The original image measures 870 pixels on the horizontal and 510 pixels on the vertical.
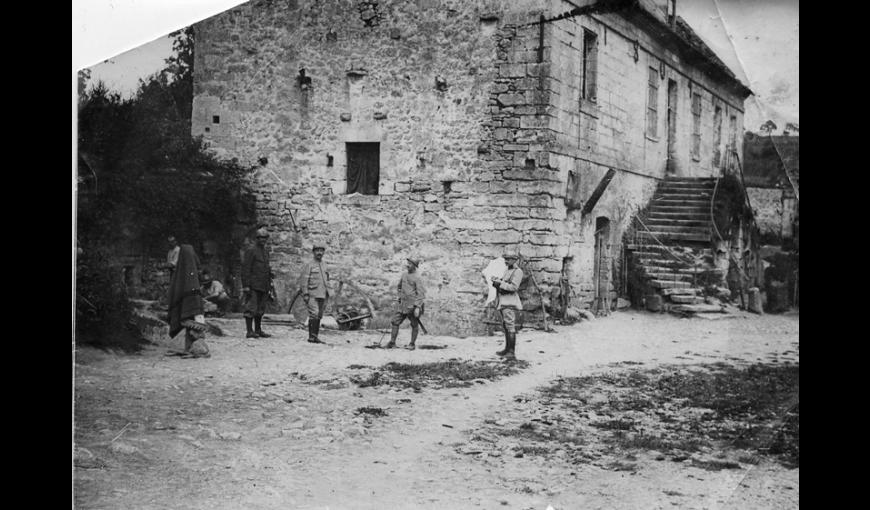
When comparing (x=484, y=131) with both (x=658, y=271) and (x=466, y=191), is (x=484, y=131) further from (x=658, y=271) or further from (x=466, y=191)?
(x=658, y=271)

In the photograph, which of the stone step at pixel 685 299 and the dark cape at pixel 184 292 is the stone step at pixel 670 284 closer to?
the stone step at pixel 685 299

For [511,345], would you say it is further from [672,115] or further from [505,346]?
[672,115]

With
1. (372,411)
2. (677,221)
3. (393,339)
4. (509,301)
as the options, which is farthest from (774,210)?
(372,411)

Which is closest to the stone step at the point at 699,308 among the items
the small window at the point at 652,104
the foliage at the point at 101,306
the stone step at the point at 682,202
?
the stone step at the point at 682,202

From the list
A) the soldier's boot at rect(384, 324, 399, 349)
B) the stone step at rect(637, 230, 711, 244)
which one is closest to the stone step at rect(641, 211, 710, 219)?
the stone step at rect(637, 230, 711, 244)

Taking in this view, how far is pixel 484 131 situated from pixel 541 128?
41 cm

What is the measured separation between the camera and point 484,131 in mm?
6164

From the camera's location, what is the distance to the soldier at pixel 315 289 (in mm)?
6355

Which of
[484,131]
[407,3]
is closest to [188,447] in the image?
[484,131]

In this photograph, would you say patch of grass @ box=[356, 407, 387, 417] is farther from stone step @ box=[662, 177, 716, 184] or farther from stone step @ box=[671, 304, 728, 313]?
stone step @ box=[662, 177, 716, 184]

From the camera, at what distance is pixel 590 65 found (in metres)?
6.15

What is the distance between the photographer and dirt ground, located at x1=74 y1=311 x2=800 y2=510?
17.8 ft

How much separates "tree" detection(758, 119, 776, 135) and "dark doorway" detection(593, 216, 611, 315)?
123cm

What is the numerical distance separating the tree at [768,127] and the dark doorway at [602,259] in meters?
1.23
